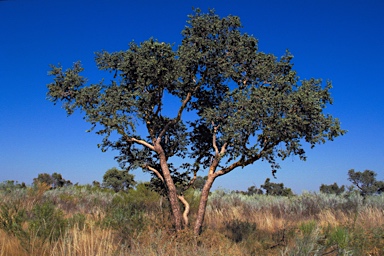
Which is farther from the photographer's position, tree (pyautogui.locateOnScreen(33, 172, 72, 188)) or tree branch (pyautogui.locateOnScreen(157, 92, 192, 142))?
tree (pyautogui.locateOnScreen(33, 172, 72, 188))

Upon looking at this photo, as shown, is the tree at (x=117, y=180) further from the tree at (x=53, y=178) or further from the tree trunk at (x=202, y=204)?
the tree trunk at (x=202, y=204)

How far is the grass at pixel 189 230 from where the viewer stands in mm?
8719

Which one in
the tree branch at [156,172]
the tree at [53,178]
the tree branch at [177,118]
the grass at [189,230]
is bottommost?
the grass at [189,230]

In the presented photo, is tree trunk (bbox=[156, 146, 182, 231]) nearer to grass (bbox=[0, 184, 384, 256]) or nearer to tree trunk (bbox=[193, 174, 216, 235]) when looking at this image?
grass (bbox=[0, 184, 384, 256])

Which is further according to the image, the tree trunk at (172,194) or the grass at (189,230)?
the tree trunk at (172,194)

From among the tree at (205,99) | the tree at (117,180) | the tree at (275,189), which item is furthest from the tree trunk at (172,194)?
the tree at (275,189)

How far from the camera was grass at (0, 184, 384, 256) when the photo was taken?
872cm

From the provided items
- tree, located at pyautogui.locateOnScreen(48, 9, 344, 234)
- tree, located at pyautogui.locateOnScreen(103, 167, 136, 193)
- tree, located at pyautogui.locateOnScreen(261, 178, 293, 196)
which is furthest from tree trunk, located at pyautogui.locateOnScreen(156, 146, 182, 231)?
tree, located at pyautogui.locateOnScreen(261, 178, 293, 196)

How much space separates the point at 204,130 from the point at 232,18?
12.7 feet

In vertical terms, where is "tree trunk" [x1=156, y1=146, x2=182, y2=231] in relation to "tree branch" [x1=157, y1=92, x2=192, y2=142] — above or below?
below

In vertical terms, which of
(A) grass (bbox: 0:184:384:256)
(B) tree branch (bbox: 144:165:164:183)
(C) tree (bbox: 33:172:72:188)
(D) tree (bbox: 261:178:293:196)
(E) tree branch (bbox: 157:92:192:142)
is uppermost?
(C) tree (bbox: 33:172:72:188)

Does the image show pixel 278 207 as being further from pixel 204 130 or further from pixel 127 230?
pixel 127 230

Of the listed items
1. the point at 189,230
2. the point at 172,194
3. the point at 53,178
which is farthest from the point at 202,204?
the point at 53,178

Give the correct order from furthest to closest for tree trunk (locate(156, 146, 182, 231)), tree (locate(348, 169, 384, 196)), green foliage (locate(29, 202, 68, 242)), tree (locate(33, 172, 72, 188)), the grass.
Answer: tree (locate(33, 172, 72, 188)) → tree (locate(348, 169, 384, 196)) → tree trunk (locate(156, 146, 182, 231)) → green foliage (locate(29, 202, 68, 242)) → the grass
